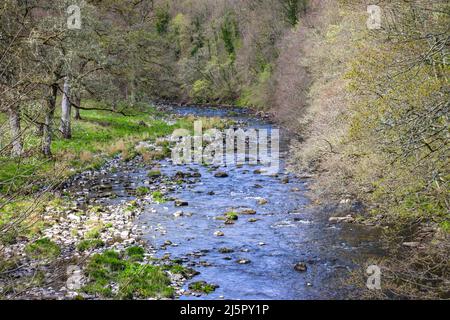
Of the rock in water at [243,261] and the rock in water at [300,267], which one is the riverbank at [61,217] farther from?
the rock in water at [300,267]

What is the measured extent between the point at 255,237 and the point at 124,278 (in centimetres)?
506

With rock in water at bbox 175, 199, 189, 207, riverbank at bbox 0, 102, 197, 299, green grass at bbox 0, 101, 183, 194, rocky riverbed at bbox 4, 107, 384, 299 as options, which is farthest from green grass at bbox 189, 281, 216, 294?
green grass at bbox 0, 101, 183, 194

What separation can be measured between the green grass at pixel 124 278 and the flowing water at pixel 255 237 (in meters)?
1.05

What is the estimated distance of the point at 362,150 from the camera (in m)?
15.8

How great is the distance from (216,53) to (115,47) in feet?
152

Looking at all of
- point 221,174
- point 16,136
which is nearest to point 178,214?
point 221,174

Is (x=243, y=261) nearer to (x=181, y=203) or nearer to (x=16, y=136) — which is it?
(x=181, y=203)

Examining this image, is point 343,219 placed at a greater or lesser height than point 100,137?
lesser

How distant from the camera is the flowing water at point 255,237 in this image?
41.6 feet

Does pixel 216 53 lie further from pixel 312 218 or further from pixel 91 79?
pixel 312 218

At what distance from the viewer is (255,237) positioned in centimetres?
1622

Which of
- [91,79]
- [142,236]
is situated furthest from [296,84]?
[142,236]

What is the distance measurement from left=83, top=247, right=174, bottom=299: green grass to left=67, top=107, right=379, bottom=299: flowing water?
1.05 metres

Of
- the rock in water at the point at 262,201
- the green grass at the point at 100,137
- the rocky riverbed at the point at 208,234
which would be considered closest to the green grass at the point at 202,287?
the rocky riverbed at the point at 208,234
